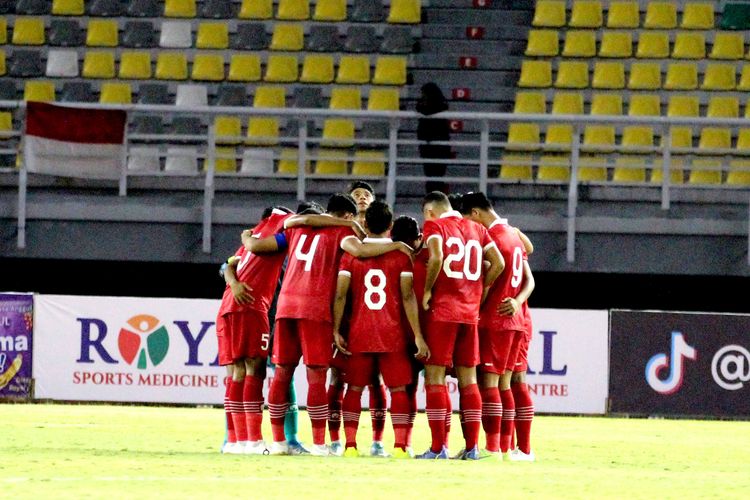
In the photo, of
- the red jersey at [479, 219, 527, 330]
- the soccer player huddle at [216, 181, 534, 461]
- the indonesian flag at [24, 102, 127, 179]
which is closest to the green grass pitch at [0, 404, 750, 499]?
the soccer player huddle at [216, 181, 534, 461]

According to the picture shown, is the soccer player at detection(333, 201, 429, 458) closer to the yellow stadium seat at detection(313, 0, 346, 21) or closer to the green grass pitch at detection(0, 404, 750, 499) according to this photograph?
the green grass pitch at detection(0, 404, 750, 499)

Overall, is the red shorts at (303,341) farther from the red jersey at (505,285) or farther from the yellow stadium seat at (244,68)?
the yellow stadium seat at (244,68)

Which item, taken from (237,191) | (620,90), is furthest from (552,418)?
(620,90)

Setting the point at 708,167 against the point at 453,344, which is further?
the point at 708,167

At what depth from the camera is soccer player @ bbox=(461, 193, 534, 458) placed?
10242 millimetres

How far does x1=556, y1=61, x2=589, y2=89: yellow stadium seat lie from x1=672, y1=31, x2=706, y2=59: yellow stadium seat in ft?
4.27

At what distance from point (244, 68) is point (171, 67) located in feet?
3.27

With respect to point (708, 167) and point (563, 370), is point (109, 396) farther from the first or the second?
point (708, 167)

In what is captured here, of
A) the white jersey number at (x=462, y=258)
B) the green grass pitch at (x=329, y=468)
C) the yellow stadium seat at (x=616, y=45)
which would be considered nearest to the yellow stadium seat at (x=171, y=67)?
the yellow stadium seat at (x=616, y=45)

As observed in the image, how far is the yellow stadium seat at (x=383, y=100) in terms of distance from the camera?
20.5m

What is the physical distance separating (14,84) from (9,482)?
14517 mm

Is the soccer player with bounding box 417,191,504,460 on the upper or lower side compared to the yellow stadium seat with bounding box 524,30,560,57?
lower

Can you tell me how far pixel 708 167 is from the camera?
59.5ft

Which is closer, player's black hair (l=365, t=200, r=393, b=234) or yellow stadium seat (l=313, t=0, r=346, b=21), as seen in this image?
player's black hair (l=365, t=200, r=393, b=234)
